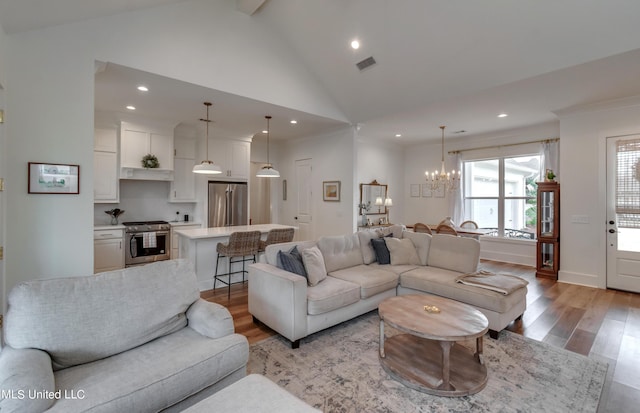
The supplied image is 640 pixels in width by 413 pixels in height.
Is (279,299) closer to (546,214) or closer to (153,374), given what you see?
(153,374)

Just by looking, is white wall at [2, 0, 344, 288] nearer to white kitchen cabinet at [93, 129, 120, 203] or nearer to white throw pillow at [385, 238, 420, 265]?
white kitchen cabinet at [93, 129, 120, 203]

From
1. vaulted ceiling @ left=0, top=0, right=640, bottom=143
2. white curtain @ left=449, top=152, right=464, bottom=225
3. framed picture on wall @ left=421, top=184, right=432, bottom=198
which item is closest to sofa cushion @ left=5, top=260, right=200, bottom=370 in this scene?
vaulted ceiling @ left=0, top=0, right=640, bottom=143

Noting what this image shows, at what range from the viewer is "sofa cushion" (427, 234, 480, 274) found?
3738 millimetres

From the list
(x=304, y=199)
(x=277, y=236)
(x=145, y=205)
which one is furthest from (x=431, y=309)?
(x=145, y=205)

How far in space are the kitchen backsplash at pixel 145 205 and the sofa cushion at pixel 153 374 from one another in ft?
15.2

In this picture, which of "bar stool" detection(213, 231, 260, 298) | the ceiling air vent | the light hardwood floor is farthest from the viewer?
the ceiling air vent

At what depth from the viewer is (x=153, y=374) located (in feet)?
5.08

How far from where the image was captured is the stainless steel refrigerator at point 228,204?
6133 millimetres

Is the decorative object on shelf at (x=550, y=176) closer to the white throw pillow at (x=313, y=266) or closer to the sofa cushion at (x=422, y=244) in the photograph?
the sofa cushion at (x=422, y=244)

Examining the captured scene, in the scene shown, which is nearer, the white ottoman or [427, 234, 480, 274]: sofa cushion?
the white ottoman

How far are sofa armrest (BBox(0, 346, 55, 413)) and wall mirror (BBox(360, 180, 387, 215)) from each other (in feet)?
20.5

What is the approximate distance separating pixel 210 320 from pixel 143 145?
4.57 m

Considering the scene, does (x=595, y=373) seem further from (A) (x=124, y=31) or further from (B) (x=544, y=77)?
(A) (x=124, y=31)

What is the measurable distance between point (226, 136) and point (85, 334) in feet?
17.0
